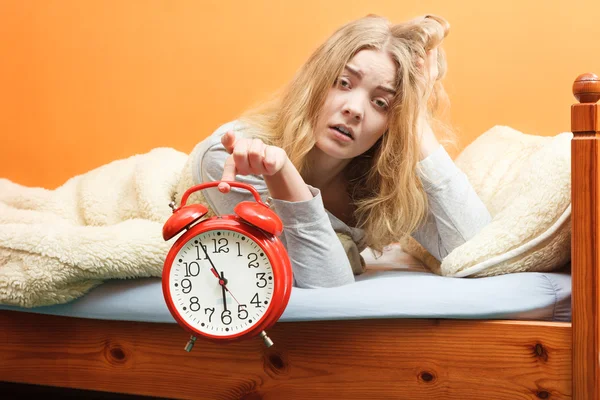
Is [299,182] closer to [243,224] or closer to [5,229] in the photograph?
[243,224]

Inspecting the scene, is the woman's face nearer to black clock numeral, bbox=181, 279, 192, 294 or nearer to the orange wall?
black clock numeral, bbox=181, 279, 192, 294

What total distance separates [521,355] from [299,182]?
43 centimetres

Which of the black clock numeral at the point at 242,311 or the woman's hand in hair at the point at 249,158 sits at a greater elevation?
the woman's hand in hair at the point at 249,158

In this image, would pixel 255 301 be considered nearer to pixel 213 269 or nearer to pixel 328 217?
pixel 213 269

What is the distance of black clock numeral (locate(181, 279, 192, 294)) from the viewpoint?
0.99 metres

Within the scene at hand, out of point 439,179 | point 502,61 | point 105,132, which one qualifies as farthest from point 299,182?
point 105,132

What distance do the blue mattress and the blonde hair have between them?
0.24 meters

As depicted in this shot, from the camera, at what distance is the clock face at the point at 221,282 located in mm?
976

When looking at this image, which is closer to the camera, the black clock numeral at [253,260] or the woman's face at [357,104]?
the black clock numeral at [253,260]

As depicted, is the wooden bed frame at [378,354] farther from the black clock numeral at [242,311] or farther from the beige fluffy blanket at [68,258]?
the black clock numeral at [242,311]

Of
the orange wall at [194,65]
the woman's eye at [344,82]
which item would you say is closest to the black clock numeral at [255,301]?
the woman's eye at [344,82]

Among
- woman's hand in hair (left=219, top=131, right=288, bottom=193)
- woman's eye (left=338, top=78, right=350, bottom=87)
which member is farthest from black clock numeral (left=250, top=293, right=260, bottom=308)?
woman's eye (left=338, top=78, right=350, bottom=87)

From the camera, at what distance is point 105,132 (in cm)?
226

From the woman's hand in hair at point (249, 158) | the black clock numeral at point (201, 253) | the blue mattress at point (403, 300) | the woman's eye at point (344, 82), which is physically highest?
the woman's eye at point (344, 82)
